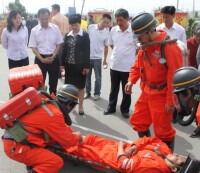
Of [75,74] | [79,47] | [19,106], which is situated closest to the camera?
[19,106]

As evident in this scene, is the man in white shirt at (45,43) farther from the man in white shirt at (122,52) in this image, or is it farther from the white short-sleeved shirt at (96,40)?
the man in white shirt at (122,52)

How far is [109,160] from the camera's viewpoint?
325 cm

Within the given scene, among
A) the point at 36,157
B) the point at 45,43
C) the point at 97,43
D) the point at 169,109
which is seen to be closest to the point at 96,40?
the point at 97,43

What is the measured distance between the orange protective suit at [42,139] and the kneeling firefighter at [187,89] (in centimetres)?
129

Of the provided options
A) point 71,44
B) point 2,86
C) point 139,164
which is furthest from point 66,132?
point 2,86

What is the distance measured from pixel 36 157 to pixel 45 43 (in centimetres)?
284

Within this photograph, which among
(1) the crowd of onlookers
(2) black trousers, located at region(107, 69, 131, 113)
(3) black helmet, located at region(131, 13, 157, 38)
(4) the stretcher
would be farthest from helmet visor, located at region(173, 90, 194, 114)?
(2) black trousers, located at region(107, 69, 131, 113)

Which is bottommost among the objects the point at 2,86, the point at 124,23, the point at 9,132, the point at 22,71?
the point at 2,86

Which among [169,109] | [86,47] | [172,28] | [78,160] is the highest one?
[172,28]

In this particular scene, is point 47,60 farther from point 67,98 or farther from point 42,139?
point 42,139

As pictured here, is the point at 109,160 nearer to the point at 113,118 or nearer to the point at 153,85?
the point at 153,85

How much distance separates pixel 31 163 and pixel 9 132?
15.9 inches

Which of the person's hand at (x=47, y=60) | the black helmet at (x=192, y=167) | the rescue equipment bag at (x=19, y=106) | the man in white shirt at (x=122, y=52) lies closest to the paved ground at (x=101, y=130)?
the man in white shirt at (x=122, y=52)

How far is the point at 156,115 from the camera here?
11.3 feet
